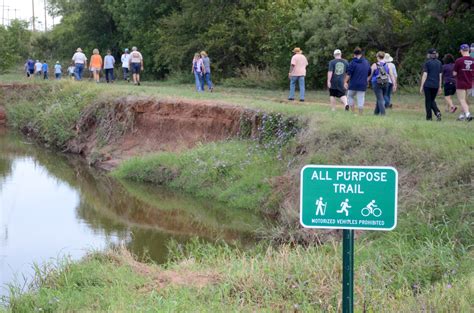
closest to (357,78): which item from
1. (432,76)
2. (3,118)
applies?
(432,76)

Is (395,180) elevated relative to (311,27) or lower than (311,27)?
lower

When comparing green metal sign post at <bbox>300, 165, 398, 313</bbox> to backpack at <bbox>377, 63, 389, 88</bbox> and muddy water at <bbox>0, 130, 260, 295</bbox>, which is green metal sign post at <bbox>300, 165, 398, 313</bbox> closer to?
muddy water at <bbox>0, 130, 260, 295</bbox>

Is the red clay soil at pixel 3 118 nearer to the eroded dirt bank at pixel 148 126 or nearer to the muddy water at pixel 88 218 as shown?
the eroded dirt bank at pixel 148 126

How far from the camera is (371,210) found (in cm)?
464

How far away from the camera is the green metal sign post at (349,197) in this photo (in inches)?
183

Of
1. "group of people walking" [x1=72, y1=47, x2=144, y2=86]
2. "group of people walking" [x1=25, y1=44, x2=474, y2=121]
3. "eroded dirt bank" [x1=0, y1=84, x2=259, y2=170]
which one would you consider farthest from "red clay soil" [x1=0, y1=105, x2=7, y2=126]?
"group of people walking" [x1=25, y1=44, x2=474, y2=121]

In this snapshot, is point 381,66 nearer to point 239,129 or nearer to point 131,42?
point 239,129

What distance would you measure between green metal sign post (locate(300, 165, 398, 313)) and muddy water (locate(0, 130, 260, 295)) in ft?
22.0

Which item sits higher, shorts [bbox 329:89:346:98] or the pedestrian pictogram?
shorts [bbox 329:89:346:98]

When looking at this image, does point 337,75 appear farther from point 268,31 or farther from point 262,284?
point 268,31

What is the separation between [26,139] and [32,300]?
2121 centimetres

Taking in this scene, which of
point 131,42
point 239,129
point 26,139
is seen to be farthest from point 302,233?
point 131,42

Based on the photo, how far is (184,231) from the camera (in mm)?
14906

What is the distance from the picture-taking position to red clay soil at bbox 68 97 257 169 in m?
20.7
